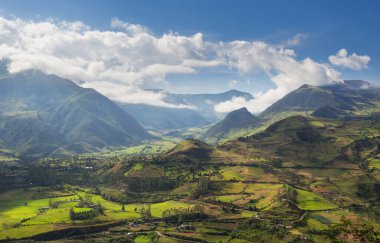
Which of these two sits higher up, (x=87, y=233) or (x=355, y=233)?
(x=355, y=233)

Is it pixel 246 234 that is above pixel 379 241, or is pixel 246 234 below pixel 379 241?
below

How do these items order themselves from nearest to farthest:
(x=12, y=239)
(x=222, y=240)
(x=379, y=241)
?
1. (x=379, y=241)
2. (x=12, y=239)
3. (x=222, y=240)

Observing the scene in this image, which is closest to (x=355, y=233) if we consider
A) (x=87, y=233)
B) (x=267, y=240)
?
(x=267, y=240)

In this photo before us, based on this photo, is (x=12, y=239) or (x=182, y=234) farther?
(x=182, y=234)

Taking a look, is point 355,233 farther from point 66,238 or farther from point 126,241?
point 66,238

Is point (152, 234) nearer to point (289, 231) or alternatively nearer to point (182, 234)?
point (182, 234)

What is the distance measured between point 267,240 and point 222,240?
73.0ft

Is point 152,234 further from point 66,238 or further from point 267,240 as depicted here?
point 267,240

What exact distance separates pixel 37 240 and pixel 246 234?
341 ft

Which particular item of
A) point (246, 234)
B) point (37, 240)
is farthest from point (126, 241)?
point (246, 234)

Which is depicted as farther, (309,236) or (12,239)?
(309,236)

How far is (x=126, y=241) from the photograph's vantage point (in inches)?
7367

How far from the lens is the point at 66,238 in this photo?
192 metres

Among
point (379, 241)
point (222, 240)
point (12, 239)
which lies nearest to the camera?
point (379, 241)
